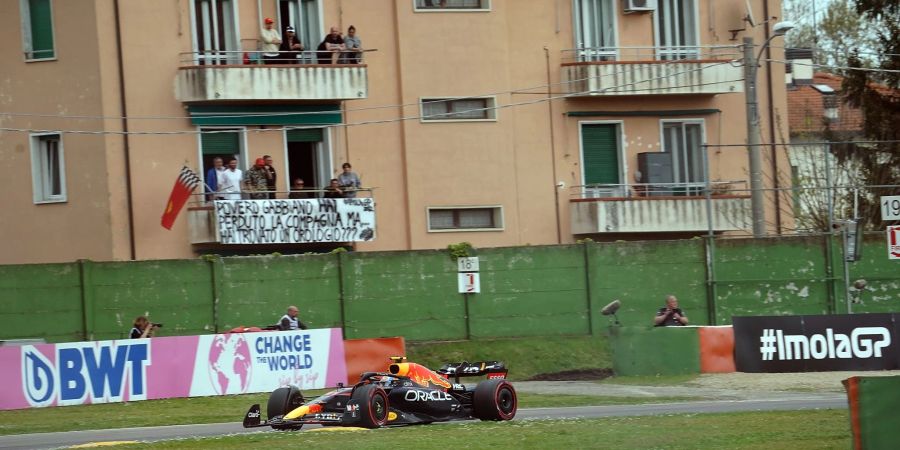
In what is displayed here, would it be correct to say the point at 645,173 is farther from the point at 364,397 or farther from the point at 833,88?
the point at 833,88

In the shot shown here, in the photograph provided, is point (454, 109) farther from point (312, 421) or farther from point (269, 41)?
point (312, 421)

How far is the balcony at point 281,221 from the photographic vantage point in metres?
34.7

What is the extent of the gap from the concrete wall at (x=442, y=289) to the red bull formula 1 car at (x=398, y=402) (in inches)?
442

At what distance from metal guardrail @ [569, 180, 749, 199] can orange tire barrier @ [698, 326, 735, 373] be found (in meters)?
8.94

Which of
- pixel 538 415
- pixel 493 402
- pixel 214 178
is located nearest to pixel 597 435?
pixel 493 402

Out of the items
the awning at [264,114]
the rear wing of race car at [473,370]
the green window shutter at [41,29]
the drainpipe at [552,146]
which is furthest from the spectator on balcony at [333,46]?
the rear wing of race car at [473,370]

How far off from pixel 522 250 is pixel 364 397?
14581 mm

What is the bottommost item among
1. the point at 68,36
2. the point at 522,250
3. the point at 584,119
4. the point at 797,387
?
the point at 797,387

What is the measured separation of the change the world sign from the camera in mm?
34625

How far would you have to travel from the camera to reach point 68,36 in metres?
35.2

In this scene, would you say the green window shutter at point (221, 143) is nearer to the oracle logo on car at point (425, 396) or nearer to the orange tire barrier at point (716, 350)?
the orange tire barrier at point (716, 350)

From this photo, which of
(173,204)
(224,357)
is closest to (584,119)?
(173,204)

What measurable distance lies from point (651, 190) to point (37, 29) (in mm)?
16233

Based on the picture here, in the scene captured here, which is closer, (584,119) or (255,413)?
(255,413)
